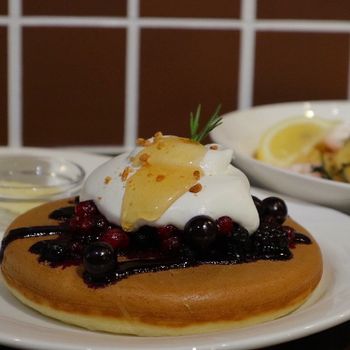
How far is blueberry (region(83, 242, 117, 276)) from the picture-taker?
2.94ft

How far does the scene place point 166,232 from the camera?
37.7 inches

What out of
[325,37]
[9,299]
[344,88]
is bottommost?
[9,299]

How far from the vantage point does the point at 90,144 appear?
6.05 ft

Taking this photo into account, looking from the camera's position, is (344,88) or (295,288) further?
(344,88)

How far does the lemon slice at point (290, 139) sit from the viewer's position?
1.58 meters

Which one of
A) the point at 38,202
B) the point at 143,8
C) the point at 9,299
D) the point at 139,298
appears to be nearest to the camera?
the point at 139,298

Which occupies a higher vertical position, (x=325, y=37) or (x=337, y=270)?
(x=325, y=37)

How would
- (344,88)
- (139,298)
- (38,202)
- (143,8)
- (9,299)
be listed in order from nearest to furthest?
(139,298), (9,299), (38,202), (143,8), (344,88)

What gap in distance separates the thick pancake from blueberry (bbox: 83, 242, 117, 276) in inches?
0.8

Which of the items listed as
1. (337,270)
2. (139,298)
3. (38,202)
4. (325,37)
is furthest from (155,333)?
(325,37)

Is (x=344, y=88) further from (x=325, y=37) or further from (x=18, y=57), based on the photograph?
(x=18, y=57)

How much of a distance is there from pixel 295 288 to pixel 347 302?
2.5 inches

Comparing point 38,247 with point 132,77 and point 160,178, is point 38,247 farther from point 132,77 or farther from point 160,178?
point 132,77

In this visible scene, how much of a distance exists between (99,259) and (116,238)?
0.07 m
